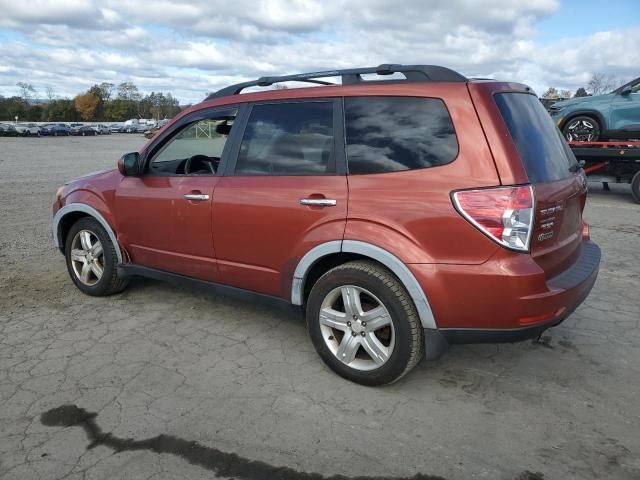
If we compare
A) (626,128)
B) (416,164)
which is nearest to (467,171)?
(416,164)

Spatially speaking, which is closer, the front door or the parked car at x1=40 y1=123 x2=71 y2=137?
the front door

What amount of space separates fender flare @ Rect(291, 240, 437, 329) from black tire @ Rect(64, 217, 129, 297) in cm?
212

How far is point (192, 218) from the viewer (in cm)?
393

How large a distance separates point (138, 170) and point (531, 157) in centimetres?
297

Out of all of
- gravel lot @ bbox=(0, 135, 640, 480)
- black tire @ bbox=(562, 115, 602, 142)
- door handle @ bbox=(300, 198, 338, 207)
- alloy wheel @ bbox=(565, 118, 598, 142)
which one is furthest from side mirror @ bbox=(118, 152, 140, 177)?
alloy wheel @ bbox=(565, 118, 598, 142)

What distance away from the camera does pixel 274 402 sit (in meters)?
3.09

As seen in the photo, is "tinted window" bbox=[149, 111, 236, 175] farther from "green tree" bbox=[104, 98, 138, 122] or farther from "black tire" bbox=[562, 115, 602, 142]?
"green tree" bbox=[104, 98, 138, 122]

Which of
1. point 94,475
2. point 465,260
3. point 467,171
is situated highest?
point 467,171

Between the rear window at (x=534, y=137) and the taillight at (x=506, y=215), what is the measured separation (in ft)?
0.56

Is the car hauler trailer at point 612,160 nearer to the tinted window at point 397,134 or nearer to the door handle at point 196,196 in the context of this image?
the tinted window at point 397,134

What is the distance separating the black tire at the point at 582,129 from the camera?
416 inches

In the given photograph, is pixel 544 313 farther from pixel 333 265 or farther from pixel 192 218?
pixel 192 218

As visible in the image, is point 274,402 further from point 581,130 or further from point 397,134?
point 581,130

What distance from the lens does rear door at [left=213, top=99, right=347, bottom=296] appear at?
3.27 metres
